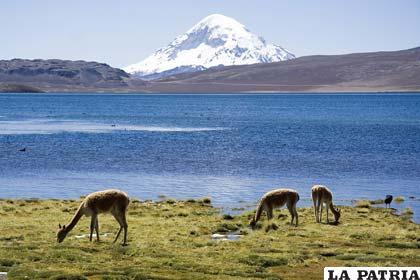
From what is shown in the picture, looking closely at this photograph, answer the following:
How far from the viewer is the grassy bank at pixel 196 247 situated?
16.6 metres

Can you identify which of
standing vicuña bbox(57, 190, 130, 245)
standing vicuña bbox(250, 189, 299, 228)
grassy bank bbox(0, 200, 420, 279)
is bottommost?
grassy bank bbox(0, 200, 420, 279)

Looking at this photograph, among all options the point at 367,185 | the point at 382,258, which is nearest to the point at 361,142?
the point at 367,185

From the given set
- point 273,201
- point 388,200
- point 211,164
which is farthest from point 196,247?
point 211,164

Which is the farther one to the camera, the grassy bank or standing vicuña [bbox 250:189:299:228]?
standing vicuña [bbox 250:189:299:228]

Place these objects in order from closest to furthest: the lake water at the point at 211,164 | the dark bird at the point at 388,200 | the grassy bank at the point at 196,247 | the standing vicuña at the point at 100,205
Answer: the grassy bank at the point at 196,247 → the standing vicuña at the point at 100,205 → the dark bird at the point at 388,200 → the lake water at the point at 211,164

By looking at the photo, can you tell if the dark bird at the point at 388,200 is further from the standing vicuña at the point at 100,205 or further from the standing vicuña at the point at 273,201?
the standing vicuña at the point at 100,205

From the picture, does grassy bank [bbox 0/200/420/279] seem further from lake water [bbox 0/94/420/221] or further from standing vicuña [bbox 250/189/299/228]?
lake water [bbox 0/94/420/221]

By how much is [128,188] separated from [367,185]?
14275 millimetres

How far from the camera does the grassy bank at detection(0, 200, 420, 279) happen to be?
16.6 meters

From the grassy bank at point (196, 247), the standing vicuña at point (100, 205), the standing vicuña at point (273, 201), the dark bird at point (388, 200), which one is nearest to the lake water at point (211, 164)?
the dark bird at point (388, 200)

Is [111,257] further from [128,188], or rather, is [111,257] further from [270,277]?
[128,188]

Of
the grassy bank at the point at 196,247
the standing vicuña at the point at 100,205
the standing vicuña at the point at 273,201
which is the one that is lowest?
the grassy bank at the point at 196,247

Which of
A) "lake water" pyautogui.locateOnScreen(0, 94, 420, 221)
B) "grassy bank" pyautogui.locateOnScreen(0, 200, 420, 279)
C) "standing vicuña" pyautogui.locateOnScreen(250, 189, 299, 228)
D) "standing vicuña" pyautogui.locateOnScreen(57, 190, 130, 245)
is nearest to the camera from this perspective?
"grassy bank" pyautogui.locateOnScreen(0, 200, 420, 279)

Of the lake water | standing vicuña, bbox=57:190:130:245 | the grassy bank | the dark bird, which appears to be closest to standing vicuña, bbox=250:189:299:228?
the grassy bank
